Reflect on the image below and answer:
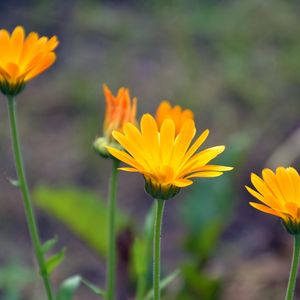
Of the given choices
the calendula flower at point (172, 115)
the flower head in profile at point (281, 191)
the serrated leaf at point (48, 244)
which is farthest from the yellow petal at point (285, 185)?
the serrated leaf at point (48, 244)

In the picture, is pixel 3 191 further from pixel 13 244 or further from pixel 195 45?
pixel 195 45

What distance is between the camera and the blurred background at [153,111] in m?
2.81

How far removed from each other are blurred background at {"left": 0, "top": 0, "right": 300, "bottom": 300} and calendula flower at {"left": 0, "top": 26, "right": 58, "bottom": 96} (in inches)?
35.0

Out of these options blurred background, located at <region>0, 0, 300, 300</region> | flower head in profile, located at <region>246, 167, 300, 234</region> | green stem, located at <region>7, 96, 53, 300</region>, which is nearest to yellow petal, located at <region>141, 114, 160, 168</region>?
flower head in profile, located at <region>246, 167, 300, 234</region>

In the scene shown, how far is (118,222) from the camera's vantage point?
2768 mm

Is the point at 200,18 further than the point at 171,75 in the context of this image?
Yes

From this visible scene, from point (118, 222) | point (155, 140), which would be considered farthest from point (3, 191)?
point (155, 140)

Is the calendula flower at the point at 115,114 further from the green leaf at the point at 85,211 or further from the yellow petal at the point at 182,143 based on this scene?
the green leaf at the point at 85,211

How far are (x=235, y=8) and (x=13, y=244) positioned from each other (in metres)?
2.31

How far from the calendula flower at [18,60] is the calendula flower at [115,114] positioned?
16cm

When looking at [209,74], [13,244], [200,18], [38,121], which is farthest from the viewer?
[200,18]

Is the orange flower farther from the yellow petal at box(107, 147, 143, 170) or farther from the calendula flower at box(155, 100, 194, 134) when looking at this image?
the yellow petal at box(107, 147, 143, 170)

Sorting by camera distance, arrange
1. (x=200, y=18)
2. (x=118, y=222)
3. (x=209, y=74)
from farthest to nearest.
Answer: (x=200, y=18)
(x=209, y=74)
(x=118, y=222)

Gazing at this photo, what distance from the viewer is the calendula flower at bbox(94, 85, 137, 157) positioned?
166cm
